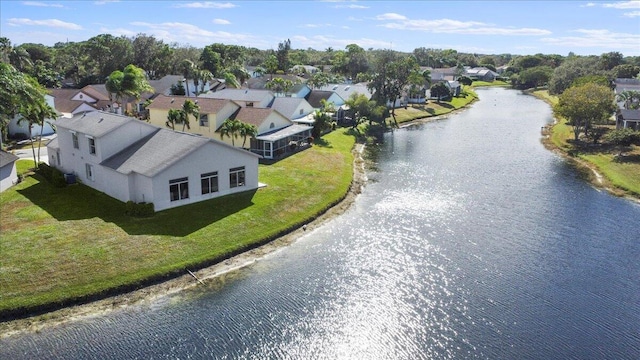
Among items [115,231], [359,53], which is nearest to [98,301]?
[115,231]

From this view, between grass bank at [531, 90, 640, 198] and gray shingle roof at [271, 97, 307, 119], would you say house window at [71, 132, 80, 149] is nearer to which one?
gray shingle roof at [271, 97, 307, 119]

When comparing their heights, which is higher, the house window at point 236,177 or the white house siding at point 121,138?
the white house siding at point 121,138

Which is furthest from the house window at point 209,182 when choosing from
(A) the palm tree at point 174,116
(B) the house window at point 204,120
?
(B) the house window at point 204,120

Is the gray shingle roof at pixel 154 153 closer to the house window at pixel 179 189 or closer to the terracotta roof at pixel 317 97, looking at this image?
the house window at pixel 179 189

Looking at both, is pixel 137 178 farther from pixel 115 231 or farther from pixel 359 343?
pixel 359 343

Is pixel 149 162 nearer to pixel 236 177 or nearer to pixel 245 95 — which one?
pixel 236 177
